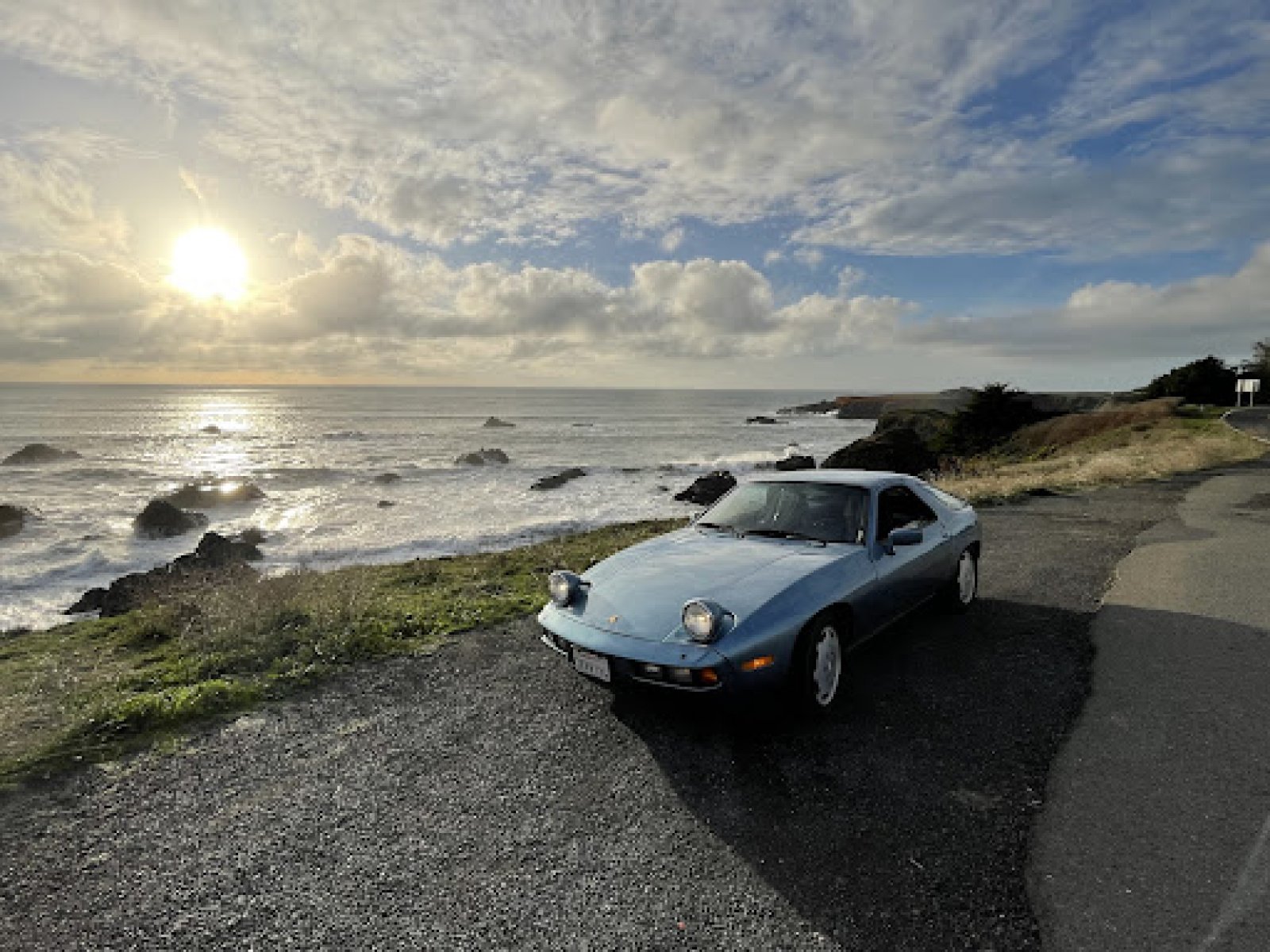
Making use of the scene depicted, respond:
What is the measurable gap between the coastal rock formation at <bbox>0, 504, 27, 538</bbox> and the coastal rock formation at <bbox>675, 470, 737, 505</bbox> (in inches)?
821

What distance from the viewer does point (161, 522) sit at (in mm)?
20906

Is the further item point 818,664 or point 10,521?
point 10,521

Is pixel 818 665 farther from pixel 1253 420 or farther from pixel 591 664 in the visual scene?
pixel 1253 420

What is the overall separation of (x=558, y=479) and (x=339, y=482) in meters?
10.6

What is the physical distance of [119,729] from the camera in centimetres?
436

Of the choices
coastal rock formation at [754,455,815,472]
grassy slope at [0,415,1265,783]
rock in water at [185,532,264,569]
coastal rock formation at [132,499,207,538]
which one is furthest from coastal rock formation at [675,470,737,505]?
coastal rock formation at [132,499,207,538]

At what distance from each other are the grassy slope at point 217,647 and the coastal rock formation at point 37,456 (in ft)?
130

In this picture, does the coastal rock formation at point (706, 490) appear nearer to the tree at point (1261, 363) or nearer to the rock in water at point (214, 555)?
the rock in water at point (214, 555)

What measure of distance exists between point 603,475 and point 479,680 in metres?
29.3

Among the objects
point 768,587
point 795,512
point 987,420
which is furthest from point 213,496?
point 987,420

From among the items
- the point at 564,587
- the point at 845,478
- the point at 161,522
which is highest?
the point at 845,478

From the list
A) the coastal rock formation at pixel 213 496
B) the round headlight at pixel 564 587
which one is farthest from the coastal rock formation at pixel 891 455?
the coastal rock formation at pixel 213 496

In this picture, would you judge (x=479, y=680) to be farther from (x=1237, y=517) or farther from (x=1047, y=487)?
(x=1047, y=487)

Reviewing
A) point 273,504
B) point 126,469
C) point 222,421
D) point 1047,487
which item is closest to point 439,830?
point 1047,487
